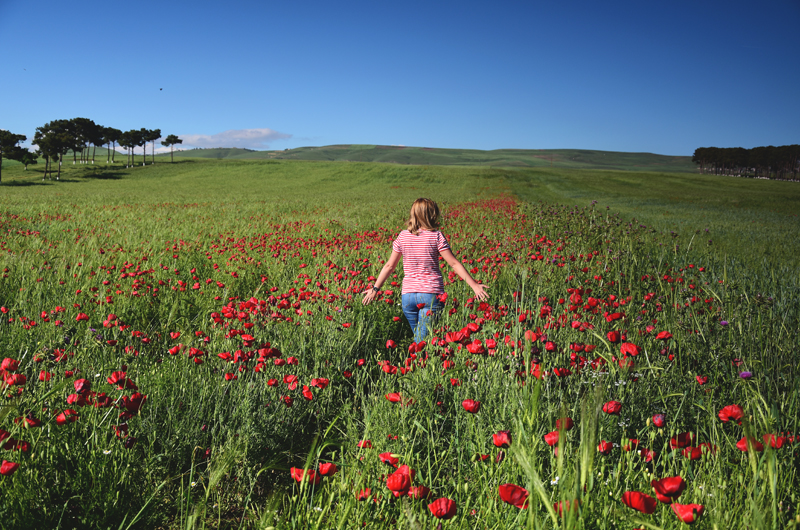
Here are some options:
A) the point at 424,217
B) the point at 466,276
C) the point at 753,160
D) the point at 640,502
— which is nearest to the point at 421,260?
the point at 424,217

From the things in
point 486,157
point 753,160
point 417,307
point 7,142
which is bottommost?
point 417,307

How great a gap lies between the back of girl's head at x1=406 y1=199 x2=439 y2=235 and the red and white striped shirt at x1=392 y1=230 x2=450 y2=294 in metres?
0.06

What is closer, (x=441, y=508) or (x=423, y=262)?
(x=441, y=508)

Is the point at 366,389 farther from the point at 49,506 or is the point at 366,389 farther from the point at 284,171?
the point at 284,171

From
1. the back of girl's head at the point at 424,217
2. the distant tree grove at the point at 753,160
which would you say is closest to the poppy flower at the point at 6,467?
the back of girl's head at the point at 424,217

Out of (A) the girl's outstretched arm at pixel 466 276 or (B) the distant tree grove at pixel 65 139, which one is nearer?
(A) the girl's outstretched arm at pixel 466 276

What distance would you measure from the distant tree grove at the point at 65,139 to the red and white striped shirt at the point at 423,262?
6033cm

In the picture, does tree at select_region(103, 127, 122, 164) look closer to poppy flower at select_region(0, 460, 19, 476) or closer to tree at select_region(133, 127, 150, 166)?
tree at select_region(133, 127, 150, 166)

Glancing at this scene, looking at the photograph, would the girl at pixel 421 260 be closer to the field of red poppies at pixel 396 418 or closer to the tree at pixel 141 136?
the field of red poppies at pixel 396 418

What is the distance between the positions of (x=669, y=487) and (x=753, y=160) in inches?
4876

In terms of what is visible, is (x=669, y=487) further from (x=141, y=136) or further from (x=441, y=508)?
(x=141, y=136)

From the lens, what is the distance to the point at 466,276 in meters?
3.64

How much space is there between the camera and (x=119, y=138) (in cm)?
6925

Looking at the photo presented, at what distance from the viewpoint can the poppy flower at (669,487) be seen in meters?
0.97
